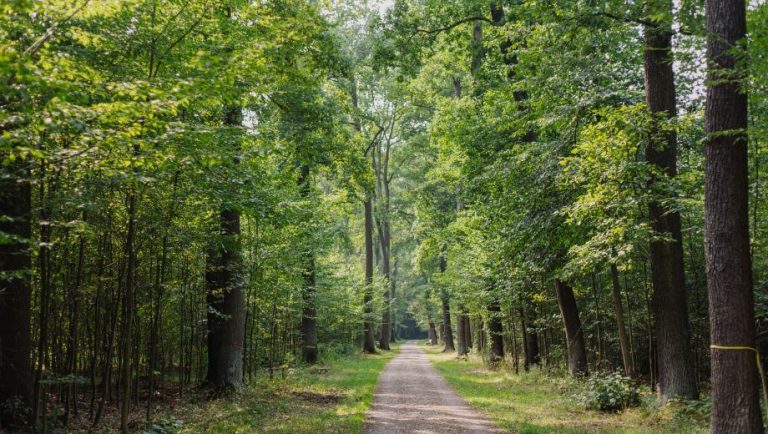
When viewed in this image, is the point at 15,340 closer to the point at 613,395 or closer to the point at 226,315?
the point at 226,315

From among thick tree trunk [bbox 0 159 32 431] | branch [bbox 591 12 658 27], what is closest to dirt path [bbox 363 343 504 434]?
thick tree trunk [bbox 0 159 32 431]

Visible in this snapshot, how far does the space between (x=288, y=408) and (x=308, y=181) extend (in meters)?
9.34

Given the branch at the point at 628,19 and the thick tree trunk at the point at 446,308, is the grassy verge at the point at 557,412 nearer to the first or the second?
the branch at the point at 628,19

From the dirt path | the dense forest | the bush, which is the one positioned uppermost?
the dense forest

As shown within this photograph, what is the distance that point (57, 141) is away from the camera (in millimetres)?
5688

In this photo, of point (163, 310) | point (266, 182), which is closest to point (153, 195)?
point (266, 182)

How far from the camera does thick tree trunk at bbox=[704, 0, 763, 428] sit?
6.04 m

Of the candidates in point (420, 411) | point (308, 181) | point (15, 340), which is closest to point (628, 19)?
point (420, 411)

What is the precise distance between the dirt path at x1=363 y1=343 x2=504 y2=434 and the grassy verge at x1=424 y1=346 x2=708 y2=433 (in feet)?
1.28

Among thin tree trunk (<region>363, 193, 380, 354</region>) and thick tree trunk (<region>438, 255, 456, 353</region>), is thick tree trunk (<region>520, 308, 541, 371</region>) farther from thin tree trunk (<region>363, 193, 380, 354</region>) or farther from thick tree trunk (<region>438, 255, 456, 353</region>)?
thin tree trunk (<region>363, 193, 380, 354</region>)

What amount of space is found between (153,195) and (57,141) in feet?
6.84

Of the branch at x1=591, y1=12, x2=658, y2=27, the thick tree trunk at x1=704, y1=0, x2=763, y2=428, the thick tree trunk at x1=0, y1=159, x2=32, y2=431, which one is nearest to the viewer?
the thick tree trunk at x1=704, y1=0, x2=763, y2=428

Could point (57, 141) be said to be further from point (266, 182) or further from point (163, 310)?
point (163, 310)

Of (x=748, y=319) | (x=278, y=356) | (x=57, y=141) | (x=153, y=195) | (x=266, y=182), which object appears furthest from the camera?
(x=278, y=356)
